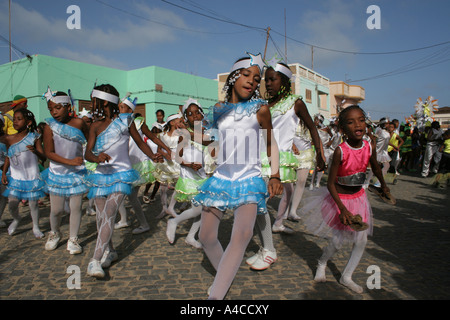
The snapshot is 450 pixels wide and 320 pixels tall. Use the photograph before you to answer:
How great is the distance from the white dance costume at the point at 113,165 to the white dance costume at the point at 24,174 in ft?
6.48

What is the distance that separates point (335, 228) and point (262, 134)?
4.01ft

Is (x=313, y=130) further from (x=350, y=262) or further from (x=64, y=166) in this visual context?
(x=64, y=166)

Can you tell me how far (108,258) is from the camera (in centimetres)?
377

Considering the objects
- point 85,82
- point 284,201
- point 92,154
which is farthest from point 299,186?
point 85,82

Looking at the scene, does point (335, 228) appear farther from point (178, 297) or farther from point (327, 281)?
point (178, 297)

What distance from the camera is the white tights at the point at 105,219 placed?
337 centimetres

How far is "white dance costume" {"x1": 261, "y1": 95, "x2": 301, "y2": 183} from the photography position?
13.2 ft

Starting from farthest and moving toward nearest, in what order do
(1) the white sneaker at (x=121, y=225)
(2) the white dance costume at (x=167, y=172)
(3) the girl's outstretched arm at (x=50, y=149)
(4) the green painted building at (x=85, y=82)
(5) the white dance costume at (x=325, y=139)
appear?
1. (4) the green painted building at (x=85, y=82)
2. (5) the white dance costume at (x=325, y=139)
3. (2) the white dance costume at (x=167, y=172)
4. (1) the white sneaker at (x=121, y=225)
5. (3) the girl's outstretched arm at (x=50, y=149)

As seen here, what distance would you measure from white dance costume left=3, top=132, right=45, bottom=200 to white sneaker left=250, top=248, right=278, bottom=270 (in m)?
3.54

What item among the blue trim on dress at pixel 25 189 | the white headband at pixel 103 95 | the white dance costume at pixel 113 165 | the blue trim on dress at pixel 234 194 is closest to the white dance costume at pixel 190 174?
the white dance costume at pixel 113 165

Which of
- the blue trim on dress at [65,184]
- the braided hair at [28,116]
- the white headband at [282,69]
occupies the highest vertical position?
the white headband at [282,69]

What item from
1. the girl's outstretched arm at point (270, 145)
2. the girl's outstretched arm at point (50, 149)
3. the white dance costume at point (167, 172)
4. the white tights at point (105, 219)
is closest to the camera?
the girl's outstretched arm at point (270, 145)

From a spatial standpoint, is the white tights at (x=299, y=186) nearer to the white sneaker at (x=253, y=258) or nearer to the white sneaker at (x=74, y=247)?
the white sneaker at (x=253, y=258)

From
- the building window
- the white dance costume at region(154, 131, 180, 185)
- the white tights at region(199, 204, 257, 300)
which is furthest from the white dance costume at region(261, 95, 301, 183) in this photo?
the building window
